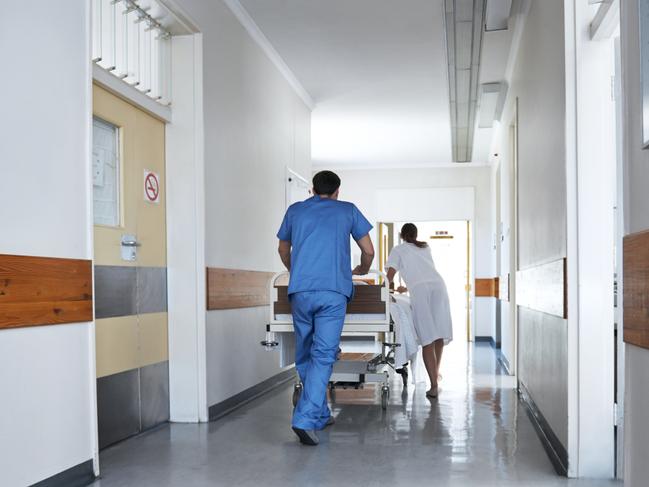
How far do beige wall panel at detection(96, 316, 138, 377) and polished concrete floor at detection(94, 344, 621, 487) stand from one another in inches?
18.2

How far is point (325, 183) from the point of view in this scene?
4656 millimetres

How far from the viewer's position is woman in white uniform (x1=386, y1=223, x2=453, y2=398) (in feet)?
21.5

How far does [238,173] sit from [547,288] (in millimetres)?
2819

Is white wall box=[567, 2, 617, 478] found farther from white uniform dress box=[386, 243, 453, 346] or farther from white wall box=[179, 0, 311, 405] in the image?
white uniform dress box=[386, 243, 453, 346]

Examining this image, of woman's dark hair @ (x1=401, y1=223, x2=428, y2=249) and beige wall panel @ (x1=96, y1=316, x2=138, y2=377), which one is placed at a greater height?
woman's dark hair @ (x1=401, y1=223, x2=428, y2=249)

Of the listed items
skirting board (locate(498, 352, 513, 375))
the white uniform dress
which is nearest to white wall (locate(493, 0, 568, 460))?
the white uniform dress

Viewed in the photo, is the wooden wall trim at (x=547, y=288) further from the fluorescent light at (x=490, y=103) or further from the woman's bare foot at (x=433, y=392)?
the fluorescent light at (x=490, y=103)

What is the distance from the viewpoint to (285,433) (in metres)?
4.79

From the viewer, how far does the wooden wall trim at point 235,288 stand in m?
5.40

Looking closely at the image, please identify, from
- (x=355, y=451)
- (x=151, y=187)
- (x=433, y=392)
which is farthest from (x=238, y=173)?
(x=355, y=451)

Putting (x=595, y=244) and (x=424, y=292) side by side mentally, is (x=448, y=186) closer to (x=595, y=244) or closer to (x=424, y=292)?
(x=424, y=292)

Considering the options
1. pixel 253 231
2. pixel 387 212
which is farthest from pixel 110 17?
pixel 387 212

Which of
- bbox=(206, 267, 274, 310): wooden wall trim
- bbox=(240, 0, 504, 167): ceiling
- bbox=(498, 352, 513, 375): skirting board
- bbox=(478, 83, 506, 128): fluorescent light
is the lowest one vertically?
bbox=(498, 352, 513, 375): skirting board

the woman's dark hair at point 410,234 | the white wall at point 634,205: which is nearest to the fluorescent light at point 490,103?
the woman's dark hair at point 410,234
